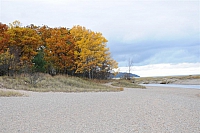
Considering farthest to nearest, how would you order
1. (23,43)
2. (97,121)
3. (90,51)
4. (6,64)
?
(90,51), (23,43), (6,64), (97,121)

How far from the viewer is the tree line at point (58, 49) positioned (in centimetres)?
3662

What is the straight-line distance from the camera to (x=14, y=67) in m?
31.5

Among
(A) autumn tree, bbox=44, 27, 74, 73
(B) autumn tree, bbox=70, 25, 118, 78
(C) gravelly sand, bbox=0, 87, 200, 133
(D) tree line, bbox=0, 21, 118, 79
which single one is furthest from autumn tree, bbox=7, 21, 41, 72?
(C) gravelly sand, bbox=0, 87, 200, 133

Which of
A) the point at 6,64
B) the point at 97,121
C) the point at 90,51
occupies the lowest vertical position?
the point at 97,121

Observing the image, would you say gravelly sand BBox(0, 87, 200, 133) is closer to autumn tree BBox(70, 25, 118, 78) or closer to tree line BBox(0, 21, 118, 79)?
tree line BBox(0, 21, 118, 79)

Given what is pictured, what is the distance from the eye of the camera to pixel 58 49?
1583 inches

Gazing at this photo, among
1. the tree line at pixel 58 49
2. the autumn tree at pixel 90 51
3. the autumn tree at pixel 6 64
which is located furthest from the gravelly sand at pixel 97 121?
the autumn tree at pixel 90 51

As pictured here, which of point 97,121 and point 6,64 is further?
point 6,64

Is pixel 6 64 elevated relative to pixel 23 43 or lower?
lower

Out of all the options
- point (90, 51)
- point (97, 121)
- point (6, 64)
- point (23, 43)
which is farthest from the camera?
point (90, 51)

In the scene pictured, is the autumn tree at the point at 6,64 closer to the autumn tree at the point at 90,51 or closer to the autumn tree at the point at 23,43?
the autumn tree at the point at 23,43

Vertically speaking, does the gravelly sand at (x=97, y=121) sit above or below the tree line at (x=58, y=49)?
below

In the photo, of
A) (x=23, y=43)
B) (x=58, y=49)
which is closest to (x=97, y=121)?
(x=23, y=43)

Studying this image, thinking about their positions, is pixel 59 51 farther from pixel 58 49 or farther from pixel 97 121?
pixel 97 121
